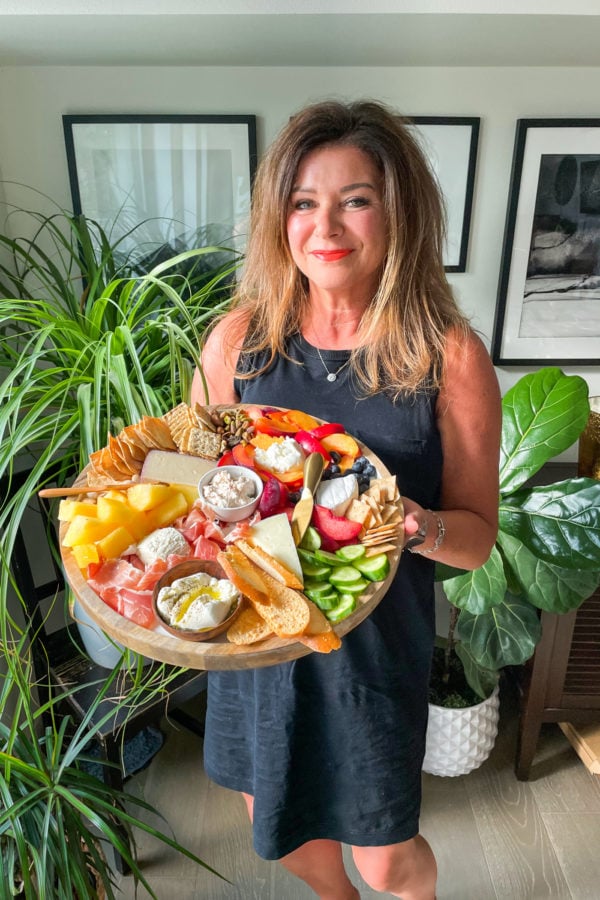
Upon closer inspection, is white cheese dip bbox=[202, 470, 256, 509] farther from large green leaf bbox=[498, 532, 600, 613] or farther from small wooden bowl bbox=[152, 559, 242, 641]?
large green leaf bbox=[498, 532, 600, 613]

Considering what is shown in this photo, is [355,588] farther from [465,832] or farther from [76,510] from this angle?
[465,832]

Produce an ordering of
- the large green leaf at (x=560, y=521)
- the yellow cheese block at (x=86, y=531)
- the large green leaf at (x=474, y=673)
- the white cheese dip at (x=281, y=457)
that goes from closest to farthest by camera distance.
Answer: the yellow cheese block at (x=86, y=531), the white cheese dip at (x=281, y=457), the large green leaf at (x=560, y=521), the large green leaf at (x=474, y=673)

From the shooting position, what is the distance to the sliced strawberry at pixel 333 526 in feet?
2.76

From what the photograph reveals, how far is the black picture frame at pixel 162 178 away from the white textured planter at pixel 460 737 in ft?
4.76

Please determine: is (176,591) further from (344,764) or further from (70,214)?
(70,214)

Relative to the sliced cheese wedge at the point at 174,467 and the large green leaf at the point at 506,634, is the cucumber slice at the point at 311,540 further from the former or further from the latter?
the large green leaf at the point at 506,634

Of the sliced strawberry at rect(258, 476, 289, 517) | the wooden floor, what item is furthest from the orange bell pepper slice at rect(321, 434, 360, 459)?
the wooden floor

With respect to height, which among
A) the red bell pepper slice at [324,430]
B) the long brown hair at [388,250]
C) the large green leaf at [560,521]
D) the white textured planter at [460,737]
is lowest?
the white textured planter at [460,737]

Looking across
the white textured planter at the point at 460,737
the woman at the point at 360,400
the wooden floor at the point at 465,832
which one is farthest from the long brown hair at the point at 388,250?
the wooden floor at the point at 465,832

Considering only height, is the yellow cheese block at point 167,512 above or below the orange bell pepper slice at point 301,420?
below

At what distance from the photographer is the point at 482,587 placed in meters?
1.57

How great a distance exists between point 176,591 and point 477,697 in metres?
1.48

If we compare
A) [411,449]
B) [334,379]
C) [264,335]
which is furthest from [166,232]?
[411,449]

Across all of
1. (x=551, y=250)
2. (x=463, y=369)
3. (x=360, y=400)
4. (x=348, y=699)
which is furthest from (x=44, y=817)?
(x=551, y=250)
